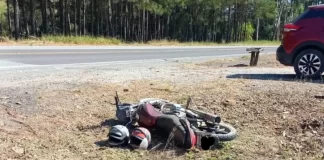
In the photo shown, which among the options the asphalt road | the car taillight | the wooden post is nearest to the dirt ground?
the car taillight

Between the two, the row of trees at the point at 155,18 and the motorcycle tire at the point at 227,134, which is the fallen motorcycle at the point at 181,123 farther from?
the row of trees at the point at 155,18

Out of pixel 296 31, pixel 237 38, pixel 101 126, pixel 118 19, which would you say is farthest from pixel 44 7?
pixel 101 126

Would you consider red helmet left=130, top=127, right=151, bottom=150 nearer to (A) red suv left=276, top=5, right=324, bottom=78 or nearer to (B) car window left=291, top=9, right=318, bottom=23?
(A) red suv left=276, top=5, right=324, bottom=78

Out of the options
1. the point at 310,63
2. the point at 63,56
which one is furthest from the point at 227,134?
the point at 63,56

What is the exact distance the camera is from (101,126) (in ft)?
16.6

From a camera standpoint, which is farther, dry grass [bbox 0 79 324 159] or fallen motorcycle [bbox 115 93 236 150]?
fallen motorcycle [bbox 115 93 236 150]

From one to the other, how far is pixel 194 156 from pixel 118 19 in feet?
164

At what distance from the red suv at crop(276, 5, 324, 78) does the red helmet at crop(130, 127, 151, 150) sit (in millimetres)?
6035

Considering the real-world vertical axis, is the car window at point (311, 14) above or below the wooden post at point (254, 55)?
above

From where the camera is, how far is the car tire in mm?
9172

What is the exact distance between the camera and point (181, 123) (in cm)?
450

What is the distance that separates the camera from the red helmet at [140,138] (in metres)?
4.40

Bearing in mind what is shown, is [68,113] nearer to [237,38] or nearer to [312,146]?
[312,146]

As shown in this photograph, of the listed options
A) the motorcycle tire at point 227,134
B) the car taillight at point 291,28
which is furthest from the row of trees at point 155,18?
the motorcycle tire at point 227,134
